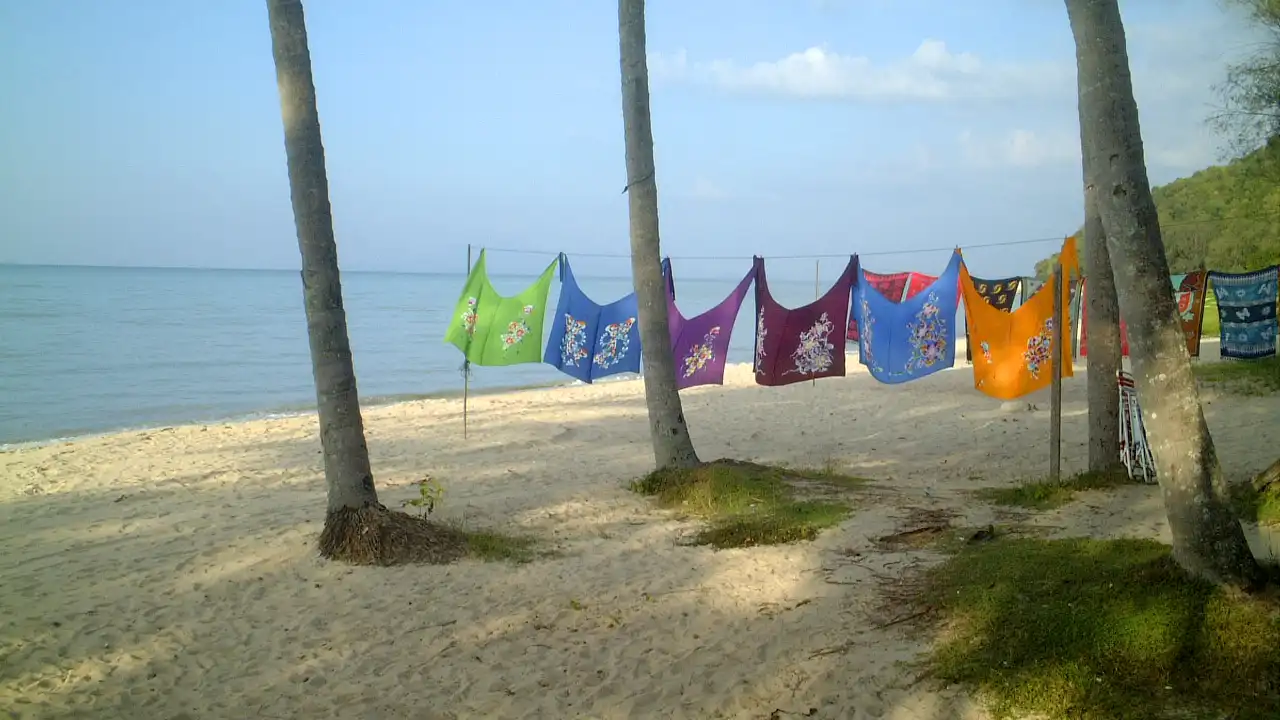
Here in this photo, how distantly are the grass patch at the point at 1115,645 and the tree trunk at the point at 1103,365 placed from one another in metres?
3.16

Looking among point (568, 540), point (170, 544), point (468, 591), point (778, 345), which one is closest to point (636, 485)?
point (568, 540)

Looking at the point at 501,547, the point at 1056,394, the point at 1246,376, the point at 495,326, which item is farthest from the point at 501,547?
the point at 1246,376

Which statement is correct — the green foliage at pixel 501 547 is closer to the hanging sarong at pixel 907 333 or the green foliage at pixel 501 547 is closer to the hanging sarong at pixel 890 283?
the hanging sarong at pixel 907 333

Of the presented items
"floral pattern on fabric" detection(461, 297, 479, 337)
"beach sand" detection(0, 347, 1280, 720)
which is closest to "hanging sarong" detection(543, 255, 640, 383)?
"floral pattern on fabric" detection(461, 297, 479, 337)

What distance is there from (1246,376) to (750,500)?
911cm

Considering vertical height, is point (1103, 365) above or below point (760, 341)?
below

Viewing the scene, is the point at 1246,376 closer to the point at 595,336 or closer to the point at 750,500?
the point at 750,500

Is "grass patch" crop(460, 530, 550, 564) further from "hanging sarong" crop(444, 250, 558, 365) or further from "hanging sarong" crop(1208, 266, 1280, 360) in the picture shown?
"hanging sarong" crop(1208, 266, 1280, 360)

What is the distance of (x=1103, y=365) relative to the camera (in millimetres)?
7703

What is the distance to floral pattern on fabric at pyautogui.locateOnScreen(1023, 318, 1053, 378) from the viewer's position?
9.60 metres

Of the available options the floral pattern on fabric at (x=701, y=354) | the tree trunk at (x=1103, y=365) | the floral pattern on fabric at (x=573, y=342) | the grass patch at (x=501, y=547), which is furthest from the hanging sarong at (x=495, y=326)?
the tree trunk at (x=1103, y=365)

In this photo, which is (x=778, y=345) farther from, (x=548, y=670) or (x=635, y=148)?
(x=548, y=670)

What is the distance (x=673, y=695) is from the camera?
436 centimetres

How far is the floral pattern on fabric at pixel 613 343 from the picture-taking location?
34.7 feet
